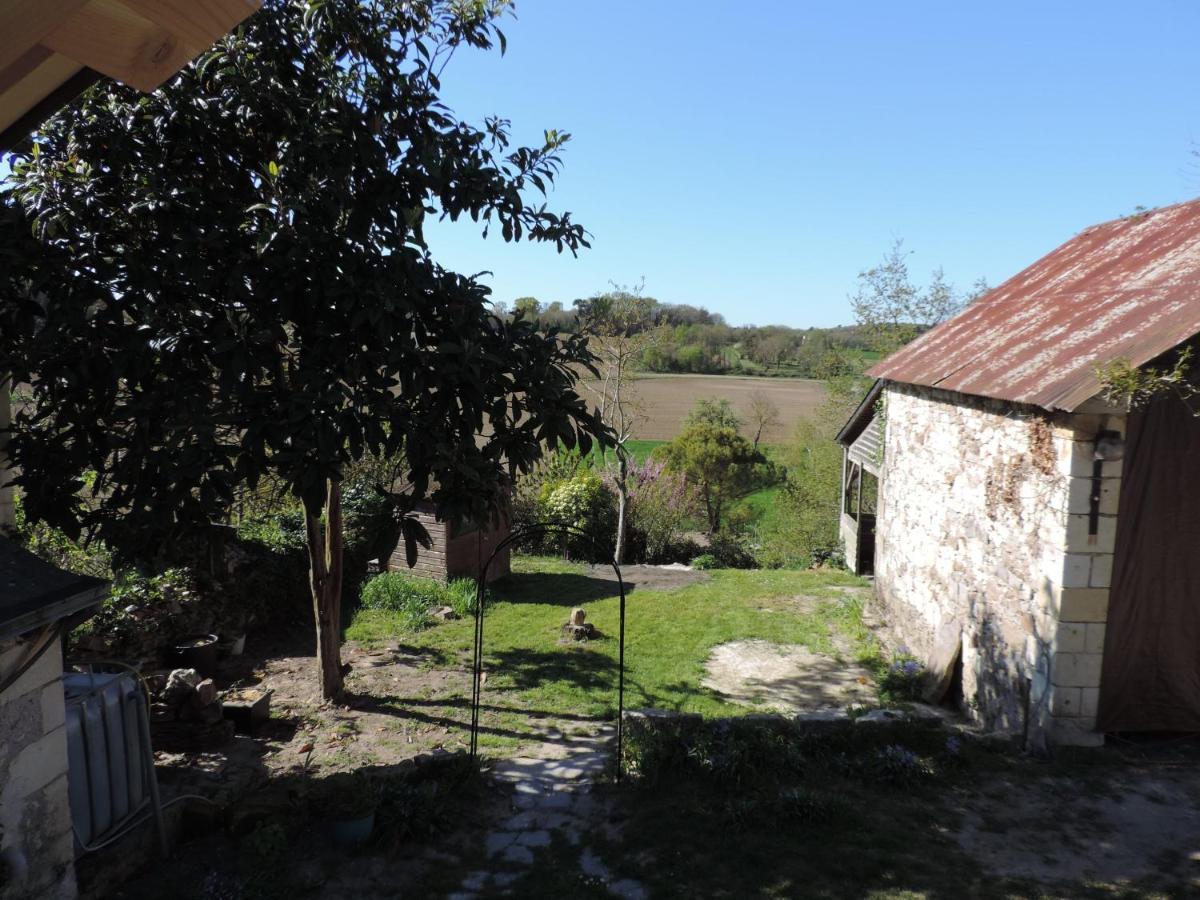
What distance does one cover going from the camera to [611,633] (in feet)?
32.8

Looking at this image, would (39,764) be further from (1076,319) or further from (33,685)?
(1076,319)

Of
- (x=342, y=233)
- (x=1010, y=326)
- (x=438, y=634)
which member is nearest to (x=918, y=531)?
(x=1010, y=326)

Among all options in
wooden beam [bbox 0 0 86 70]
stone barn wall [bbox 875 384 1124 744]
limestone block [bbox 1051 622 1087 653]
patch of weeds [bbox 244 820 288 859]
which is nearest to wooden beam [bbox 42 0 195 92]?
wooden beam [bbox 0 0 86 70]

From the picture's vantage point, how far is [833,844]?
4699mm

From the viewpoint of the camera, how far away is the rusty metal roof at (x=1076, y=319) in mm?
5387

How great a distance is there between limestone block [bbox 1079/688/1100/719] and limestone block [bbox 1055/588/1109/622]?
1.90ft

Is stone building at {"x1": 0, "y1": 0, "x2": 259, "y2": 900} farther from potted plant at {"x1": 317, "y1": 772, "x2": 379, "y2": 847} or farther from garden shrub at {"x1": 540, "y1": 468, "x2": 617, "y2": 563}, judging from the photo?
garden shrub at {"x1": 540, "y1": 468, "x2": 617, "y2": 563}

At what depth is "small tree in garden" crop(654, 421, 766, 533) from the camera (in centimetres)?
2041

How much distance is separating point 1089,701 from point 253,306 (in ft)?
21.6

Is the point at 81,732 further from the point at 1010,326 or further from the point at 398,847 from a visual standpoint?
the point at 1010,326

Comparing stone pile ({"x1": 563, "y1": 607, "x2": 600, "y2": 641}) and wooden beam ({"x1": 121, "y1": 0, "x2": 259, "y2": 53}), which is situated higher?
wooden beam ({"x1": 121, "y1": 0, "x2": 259, "y2": 53})

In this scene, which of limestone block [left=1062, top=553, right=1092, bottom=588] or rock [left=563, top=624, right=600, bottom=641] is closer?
limestone block [left=1062, top=553, right=1092, bottom=588]

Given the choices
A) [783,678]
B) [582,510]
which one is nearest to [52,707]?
[783,678]

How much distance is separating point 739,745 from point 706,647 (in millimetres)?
3866
